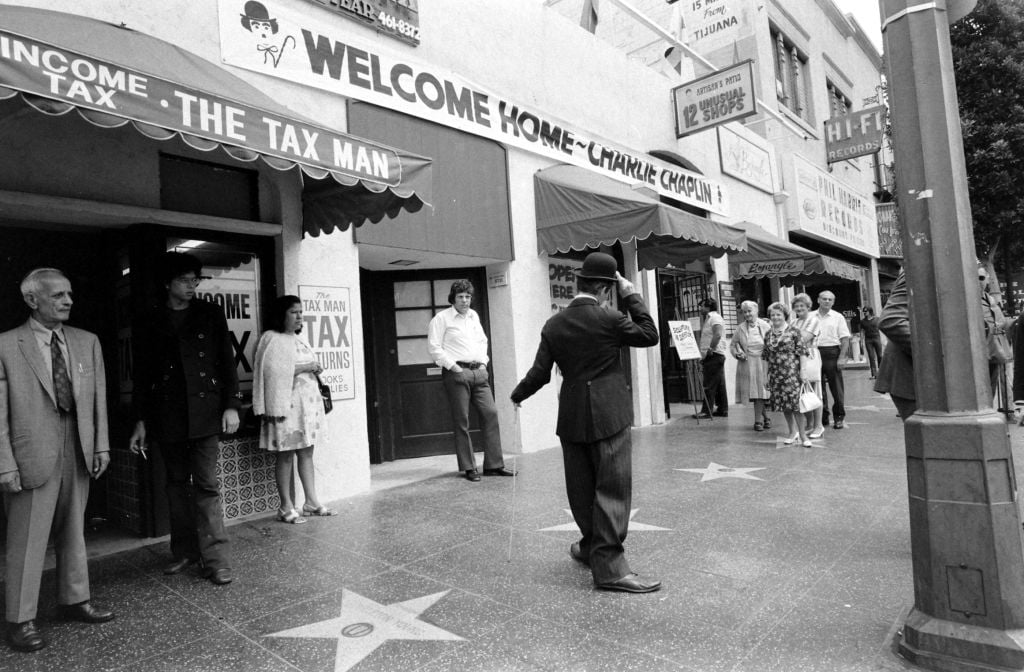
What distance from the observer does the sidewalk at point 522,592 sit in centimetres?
277

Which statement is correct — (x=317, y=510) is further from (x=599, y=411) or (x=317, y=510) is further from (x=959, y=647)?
(x=959, y=647)

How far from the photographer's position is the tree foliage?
16.5 m

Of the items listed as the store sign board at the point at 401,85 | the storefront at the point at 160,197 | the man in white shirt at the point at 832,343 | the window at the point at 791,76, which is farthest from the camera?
the window at the point at 791,76

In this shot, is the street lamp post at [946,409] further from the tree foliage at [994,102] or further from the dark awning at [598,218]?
the tree foliage at [994,102]

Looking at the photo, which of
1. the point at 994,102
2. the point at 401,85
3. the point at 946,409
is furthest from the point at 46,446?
the point at 994,102

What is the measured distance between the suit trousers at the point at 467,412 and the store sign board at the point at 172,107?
2568 mm

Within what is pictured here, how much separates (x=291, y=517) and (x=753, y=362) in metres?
6.31

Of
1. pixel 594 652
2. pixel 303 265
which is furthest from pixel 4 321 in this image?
pixel 594 652

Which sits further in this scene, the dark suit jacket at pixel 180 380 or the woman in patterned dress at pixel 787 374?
the woman in patterned dress at pixel 787 374

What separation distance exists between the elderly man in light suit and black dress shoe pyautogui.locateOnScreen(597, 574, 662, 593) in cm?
267

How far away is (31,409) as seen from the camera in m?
3.13

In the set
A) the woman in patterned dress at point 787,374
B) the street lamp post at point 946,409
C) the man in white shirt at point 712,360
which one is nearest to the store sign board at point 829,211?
the man in white shirt at point 712,360

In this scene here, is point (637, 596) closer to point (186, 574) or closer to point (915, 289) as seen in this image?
point (915, 289)

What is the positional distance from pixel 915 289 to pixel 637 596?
2.03 metres
